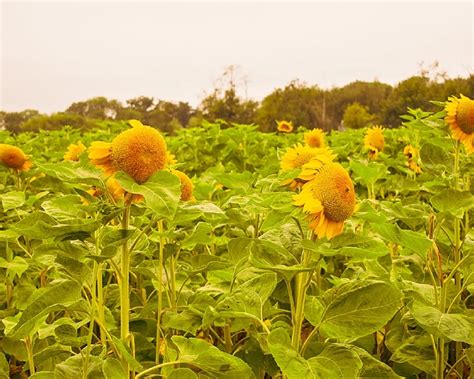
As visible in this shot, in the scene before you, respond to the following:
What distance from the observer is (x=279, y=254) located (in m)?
1.31

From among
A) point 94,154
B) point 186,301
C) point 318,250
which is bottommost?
point 186,301

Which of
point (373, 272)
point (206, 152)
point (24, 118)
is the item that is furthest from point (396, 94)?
point (373, 272)

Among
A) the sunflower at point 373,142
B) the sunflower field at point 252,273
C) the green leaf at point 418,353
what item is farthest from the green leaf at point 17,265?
the sunflower at point 373,142

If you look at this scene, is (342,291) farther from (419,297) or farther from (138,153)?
(138,153)

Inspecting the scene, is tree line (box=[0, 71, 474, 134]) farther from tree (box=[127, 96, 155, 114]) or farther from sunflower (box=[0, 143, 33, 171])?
sunflower (box=[0, 143, 33, 171])

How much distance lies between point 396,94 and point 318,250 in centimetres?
1987

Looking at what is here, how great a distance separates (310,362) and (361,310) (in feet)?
0.49

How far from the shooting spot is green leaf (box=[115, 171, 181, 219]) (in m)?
1.07

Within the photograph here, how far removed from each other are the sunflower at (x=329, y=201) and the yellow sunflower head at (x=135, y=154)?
0.98 feet

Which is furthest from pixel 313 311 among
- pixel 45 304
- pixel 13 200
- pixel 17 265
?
pixel 13 200

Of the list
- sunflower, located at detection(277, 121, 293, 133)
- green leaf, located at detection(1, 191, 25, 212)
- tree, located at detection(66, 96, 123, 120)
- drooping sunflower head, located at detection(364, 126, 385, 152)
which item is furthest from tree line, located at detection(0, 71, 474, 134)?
green leaf, located at detection(1, 191, 25, 212)

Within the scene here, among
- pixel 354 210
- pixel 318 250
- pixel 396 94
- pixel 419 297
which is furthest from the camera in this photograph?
pixel 396 94

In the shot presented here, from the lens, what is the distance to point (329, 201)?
1.19 m

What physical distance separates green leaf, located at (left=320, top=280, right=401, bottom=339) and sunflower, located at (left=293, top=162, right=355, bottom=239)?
13 centimetres
